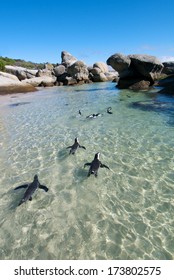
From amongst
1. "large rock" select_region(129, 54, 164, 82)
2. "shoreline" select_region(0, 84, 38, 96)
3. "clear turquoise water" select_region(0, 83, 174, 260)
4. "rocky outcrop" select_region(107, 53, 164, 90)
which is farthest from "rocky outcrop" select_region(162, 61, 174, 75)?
"clear turquoise water" select_region(0, 83, 174, 260)

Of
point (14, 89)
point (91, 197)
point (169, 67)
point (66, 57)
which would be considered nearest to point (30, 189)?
point (91, 197)

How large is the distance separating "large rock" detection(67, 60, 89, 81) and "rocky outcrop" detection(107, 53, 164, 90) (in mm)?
18852

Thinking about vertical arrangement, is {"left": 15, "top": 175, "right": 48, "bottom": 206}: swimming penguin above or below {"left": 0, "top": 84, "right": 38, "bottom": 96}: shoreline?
below

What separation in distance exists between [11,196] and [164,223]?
490 centimetres

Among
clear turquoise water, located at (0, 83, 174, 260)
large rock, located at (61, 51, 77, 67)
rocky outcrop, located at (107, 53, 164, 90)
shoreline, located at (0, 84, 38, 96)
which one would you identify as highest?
large rock, located at (61, 51, 77, 67)

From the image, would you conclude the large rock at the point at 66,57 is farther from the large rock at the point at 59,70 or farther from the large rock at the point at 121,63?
the large rock at the point at 121,63

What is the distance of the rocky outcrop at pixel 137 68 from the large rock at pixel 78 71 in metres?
18.9

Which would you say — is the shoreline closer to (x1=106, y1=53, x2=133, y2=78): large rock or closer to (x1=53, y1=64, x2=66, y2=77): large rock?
(x1=106, y1=53, x2=133, y2=78): large rock

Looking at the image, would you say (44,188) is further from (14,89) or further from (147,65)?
(14,89)

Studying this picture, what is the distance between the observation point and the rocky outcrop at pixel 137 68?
3281cm

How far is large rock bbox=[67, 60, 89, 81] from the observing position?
5327 centimetres

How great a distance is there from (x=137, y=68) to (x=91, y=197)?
31216 millimetres

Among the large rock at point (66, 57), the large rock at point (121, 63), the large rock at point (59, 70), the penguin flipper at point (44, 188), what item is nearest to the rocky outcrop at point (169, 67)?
the large rock at point (121, 63)
